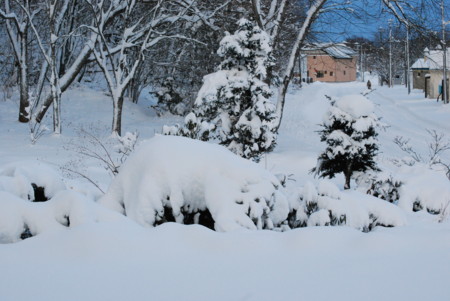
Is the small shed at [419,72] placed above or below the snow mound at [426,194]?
above

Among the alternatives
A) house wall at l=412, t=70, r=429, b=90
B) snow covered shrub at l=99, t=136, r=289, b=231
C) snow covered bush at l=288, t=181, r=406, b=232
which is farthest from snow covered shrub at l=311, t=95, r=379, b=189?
house wall at l=412, t=70, r=429, b=90

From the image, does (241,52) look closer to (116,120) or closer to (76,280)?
(116,120)

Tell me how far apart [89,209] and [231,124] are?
31.0ft

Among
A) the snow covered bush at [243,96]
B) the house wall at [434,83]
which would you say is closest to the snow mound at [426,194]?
the snow covered bush at [243,96]

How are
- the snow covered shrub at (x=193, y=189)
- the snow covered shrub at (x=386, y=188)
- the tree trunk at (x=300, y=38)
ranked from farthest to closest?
the tree trunk at (x=300, y=38) → the snow covered shrub at (x=386, y=188) → the snow covered shrub at (x=193, y=189)

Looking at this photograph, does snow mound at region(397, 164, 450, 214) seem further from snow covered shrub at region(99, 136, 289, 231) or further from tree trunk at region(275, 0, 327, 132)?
tree trunk at region(275, 0, 327, 132)

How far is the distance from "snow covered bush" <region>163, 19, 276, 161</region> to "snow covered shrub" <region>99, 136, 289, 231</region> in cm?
805

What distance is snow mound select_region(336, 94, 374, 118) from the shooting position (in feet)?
30.9

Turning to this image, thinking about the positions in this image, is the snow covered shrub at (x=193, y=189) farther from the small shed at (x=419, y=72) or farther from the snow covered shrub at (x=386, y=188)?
the small shed at (x=419, y=72)

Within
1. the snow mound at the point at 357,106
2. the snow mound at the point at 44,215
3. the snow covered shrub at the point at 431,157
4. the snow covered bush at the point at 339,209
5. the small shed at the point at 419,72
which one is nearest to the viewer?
the snow mound at the point at 44,215

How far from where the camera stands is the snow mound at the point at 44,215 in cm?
389

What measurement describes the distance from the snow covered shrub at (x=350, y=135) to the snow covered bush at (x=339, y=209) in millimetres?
4516

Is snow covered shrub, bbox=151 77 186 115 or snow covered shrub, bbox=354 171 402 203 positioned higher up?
snow covered shrub, bbox=151 77 186 115

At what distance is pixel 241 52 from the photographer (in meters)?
13.0
